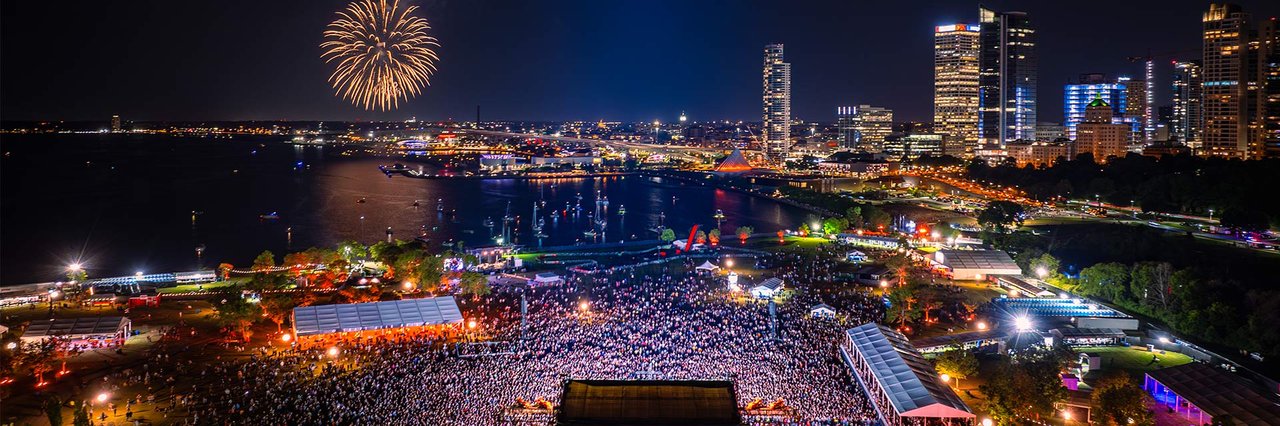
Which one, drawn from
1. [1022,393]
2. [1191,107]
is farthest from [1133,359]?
[1191,107]

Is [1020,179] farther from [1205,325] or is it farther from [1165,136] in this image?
[1165,136]

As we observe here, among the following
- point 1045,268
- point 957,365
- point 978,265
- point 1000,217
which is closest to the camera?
point 957,365

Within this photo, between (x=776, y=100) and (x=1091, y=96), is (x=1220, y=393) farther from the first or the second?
(x=776, y=100)

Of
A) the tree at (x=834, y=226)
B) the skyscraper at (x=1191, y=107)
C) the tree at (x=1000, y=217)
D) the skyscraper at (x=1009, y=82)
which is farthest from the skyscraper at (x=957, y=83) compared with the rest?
the tree at (x=834, y=226)

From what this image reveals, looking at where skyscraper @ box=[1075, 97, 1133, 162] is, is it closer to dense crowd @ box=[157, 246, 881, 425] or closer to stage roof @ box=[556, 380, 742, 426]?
dense crowd @ box=[157, 246, 881, 425]

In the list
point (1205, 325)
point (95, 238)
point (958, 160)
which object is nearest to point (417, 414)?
point (1205, 325)

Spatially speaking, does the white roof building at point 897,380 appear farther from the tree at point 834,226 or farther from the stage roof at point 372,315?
the tree at point 834,226
